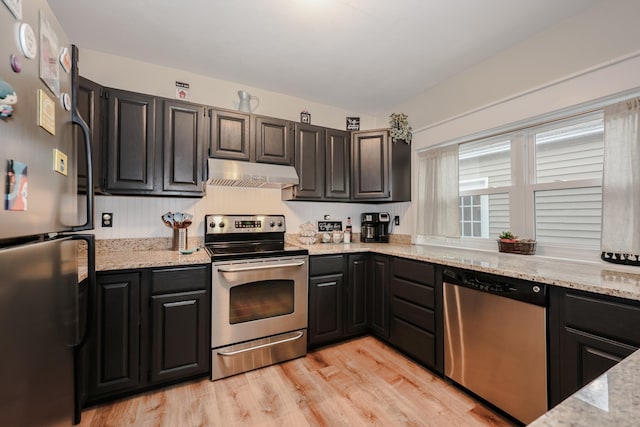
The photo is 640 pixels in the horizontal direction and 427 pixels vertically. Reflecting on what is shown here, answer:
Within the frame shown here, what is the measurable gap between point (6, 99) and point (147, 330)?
1.68 metres

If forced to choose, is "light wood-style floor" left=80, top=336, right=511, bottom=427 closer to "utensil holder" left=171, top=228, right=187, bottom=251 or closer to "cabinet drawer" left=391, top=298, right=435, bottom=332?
"cabinet drawer" left=391, top=298, right=435, bottom=332

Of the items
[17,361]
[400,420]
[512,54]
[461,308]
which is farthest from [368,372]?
[512,54]

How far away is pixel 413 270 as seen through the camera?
2189 mm

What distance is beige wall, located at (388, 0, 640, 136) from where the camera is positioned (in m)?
1.64

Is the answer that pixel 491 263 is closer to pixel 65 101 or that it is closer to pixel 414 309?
pixel 414 309

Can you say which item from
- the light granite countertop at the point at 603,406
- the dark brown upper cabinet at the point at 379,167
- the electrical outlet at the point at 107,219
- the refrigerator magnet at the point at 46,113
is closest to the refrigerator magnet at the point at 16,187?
the refrigerator magnet at the point at 46,113

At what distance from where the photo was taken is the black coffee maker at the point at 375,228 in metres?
3.21

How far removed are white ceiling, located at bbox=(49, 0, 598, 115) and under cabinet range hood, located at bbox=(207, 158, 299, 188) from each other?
0.90m

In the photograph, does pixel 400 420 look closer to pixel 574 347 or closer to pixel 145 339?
pixel 574 347

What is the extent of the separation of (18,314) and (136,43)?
2339 mm

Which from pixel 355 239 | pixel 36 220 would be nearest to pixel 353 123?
pixel 355 239

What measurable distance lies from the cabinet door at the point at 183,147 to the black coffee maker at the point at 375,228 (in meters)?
1.87

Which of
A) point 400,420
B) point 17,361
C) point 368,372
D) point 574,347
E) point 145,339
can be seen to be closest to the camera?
point 17,361

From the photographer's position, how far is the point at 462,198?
2.71 m
